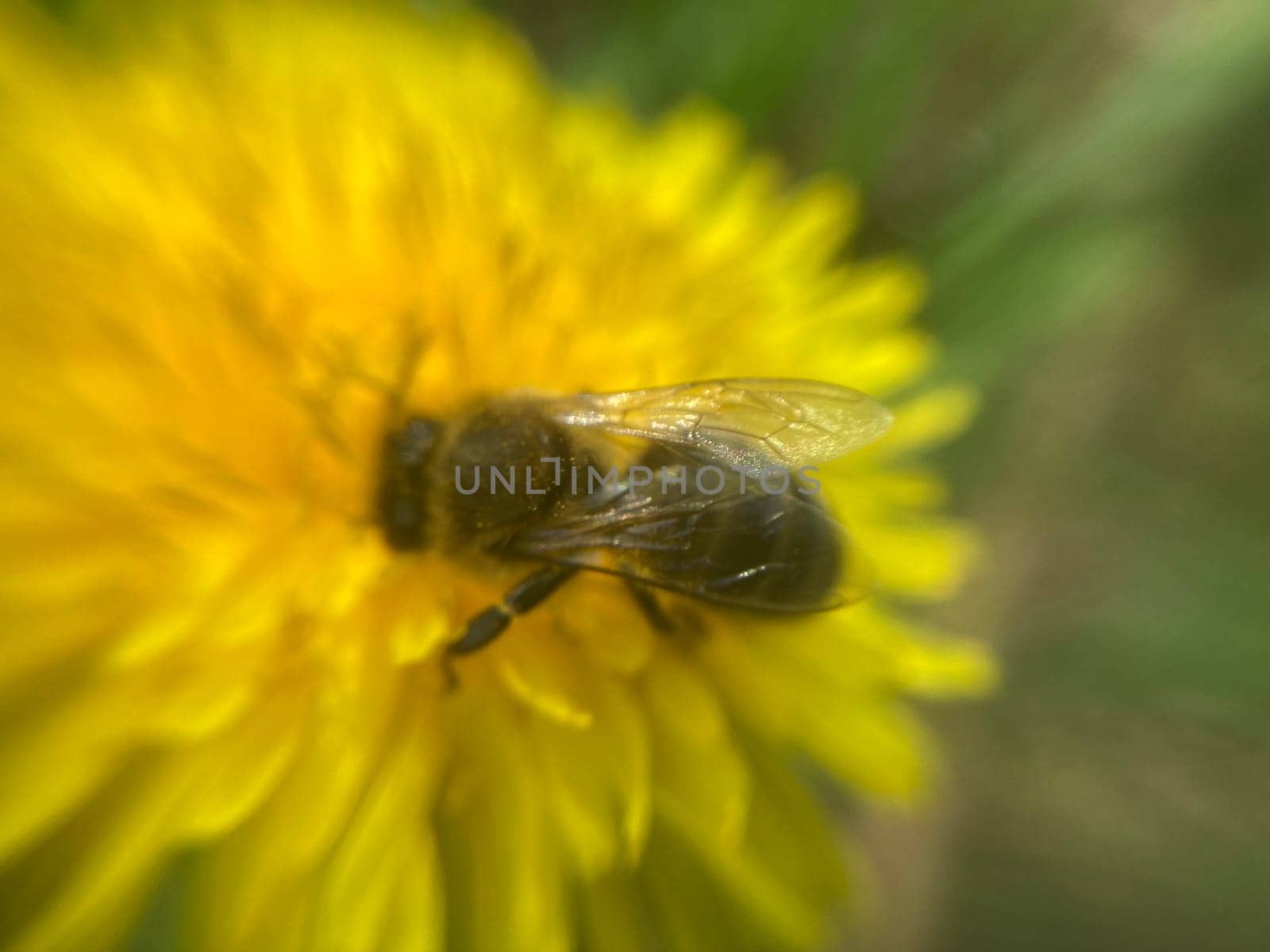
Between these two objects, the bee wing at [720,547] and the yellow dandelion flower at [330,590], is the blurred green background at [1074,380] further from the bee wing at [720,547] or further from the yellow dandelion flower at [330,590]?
the bee wing at [720,547]

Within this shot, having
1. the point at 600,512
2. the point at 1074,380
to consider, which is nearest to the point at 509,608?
the point at 600,512

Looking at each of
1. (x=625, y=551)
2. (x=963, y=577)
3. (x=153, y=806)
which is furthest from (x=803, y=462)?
(x=963, y=577)

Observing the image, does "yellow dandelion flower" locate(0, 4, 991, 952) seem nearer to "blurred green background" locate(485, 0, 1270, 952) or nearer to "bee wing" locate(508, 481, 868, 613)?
"bee wing" locate(508, 481, 868, 613)

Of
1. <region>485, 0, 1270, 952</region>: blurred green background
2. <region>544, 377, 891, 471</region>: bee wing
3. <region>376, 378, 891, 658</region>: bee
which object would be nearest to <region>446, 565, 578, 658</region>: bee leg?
<region>376, 378, 891, 658</region>: bee

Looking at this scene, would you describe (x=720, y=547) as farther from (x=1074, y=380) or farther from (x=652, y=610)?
(x=1074, y=380)

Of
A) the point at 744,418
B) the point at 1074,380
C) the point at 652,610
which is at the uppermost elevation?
the point at 1074,380

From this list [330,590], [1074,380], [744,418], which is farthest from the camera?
[1074,380]

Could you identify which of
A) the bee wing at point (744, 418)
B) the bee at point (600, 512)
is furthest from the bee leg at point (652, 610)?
the bee wing at point (744, 418)
